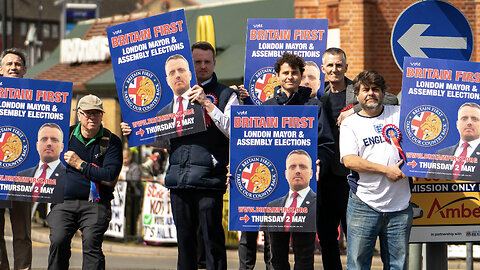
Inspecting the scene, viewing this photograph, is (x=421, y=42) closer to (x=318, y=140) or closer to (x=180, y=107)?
(x=318, y=140)

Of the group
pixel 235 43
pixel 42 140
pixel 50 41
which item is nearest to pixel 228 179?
pixel 42 140

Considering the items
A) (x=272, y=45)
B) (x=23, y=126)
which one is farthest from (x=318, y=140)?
(x=23, y=126)

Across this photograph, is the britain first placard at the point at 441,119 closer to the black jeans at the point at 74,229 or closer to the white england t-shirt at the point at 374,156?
the white england t-shirt at the point at 374,156

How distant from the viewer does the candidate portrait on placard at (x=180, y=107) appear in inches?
293

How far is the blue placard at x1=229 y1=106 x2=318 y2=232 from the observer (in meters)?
7.21

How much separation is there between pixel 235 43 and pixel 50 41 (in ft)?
216

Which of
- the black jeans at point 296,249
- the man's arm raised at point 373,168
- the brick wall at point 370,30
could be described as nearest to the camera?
the man's arm raised at point 373,168

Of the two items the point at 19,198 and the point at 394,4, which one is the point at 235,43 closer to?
the point at 394,4

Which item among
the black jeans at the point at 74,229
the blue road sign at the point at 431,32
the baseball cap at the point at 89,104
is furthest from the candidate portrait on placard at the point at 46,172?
the blue road sign at the point at 431,32

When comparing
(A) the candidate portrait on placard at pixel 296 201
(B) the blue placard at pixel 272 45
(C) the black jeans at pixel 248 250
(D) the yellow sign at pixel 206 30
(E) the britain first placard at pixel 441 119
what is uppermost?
(D) the yellow sign at pixel 206 30

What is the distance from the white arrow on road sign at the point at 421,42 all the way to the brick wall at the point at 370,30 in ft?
29.2

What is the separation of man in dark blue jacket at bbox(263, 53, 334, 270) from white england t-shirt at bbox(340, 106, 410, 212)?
1.11 ft

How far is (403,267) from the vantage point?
711 centimetres

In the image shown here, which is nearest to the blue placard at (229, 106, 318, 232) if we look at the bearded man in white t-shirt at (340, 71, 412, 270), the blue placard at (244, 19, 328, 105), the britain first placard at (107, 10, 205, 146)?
the bearded man in white t-shirt at (340, 71, 412, 270)
